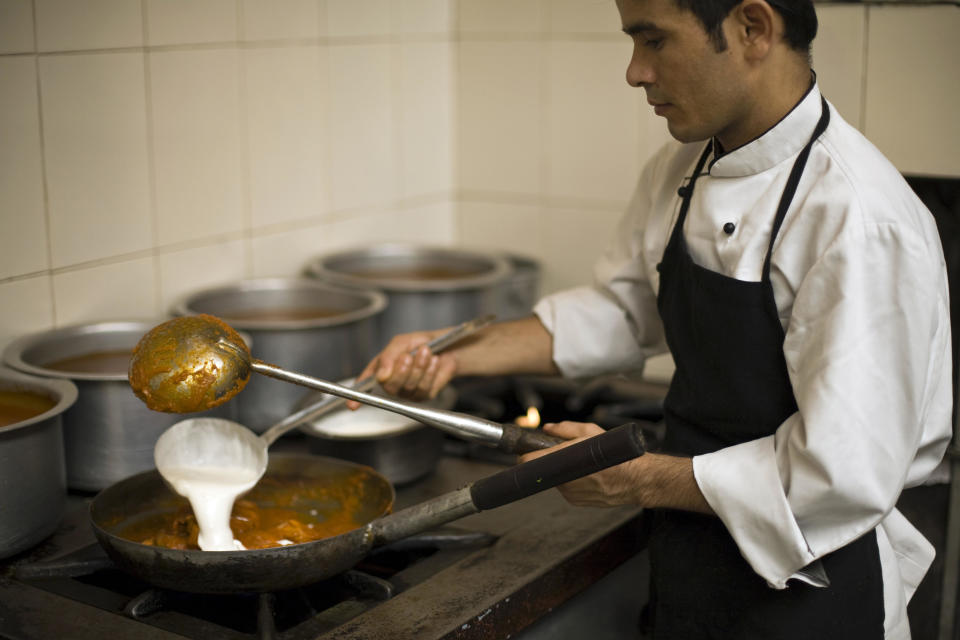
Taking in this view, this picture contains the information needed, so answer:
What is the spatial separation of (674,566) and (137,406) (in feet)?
2.64

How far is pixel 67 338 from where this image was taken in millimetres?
1778

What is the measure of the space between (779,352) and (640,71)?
0.39 m

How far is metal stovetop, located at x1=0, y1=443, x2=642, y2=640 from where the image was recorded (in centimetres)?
128

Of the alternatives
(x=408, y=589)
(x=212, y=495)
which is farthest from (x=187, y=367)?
(x=408, y=589)

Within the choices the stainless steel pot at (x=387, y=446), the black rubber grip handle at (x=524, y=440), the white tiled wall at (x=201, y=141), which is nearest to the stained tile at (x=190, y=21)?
the white tiled wall at (x=201, y=141)

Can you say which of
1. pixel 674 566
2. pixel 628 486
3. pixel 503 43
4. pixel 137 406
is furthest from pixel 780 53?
pixel 503 43

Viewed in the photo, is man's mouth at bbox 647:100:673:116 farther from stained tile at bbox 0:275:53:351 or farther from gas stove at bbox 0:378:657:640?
stained tile at bbox 0:275:53:351

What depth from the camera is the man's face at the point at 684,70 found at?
1.29 m

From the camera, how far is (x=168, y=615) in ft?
4.40

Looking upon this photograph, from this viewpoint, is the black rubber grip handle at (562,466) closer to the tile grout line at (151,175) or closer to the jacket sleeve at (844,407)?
the jacket sleeve at (844,407)

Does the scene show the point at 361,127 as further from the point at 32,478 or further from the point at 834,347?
the point at 834,347

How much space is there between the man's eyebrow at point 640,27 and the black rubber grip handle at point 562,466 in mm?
478

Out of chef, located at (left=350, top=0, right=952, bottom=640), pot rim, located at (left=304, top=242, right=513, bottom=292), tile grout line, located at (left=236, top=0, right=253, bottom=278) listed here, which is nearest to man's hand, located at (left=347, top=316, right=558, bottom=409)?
chef, located at (left=350, top=0, right=952, bottom=640)

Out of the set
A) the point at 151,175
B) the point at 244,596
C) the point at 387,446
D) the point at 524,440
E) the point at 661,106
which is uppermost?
the point at 661,106
